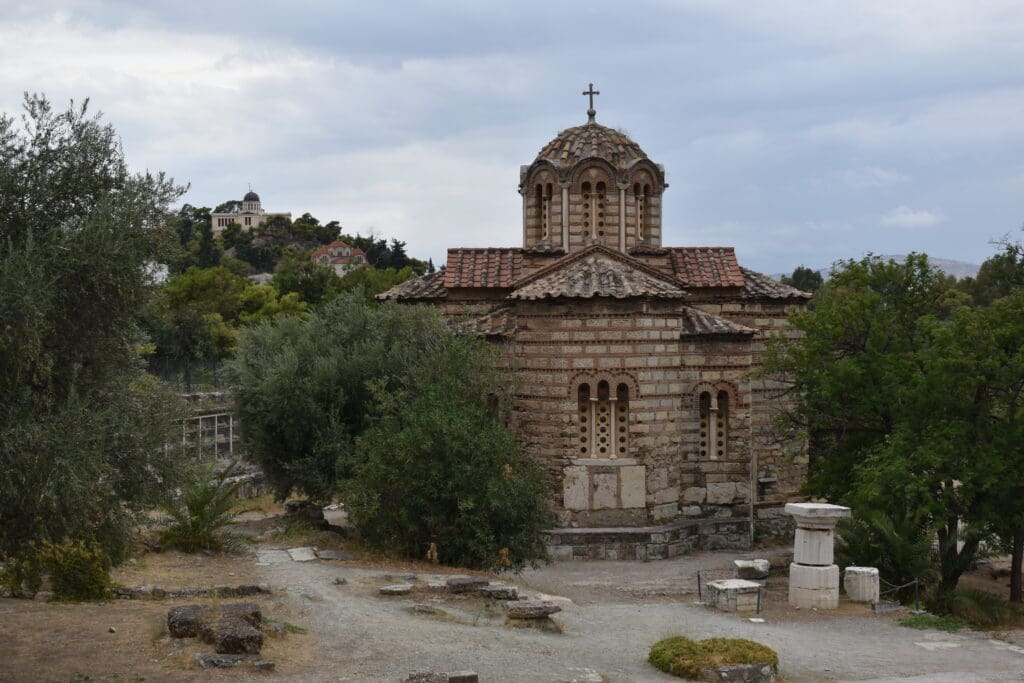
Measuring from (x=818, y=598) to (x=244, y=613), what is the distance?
8.50 m

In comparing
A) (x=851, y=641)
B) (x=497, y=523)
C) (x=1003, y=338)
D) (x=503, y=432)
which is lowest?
(x=851, y=641)

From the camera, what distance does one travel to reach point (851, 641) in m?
13.4

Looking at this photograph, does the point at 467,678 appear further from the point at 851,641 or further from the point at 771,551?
the point at 771,551

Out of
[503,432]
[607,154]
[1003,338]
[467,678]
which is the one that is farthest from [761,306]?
[467,678]

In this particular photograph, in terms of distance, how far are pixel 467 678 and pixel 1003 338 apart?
1170cm

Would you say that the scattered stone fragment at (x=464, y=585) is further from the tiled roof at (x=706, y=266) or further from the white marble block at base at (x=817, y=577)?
the tiled roof at (x=706, y=266)

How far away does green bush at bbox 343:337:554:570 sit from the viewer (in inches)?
613

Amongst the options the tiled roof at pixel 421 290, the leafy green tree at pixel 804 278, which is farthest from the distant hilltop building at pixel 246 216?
the tiled roof at pixel 421 290

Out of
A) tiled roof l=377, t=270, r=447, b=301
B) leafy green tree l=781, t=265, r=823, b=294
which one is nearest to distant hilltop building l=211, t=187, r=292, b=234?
leafy green tree l=781, t=265, r=823, b=294

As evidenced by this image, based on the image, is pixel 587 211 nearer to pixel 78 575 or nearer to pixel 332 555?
pixel 332 555

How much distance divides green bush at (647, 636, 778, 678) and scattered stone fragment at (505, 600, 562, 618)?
157 centimetres

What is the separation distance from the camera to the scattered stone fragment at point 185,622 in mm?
11078

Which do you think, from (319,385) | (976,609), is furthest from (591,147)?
(976,609)

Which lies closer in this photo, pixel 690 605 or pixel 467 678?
pixel 467 678
